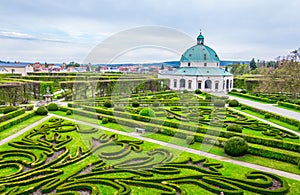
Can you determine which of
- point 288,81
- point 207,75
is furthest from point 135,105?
point 207,75

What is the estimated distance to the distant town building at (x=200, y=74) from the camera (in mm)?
61463

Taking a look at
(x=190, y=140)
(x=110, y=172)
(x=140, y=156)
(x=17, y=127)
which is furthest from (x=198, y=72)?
(x=110, y=172)

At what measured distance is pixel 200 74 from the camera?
202 feet

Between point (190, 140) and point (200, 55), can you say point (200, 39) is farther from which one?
point (190, 140)

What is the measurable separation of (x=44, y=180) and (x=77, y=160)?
2.70m

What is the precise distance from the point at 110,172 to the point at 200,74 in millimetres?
51971

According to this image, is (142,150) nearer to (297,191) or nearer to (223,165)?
(223,165)

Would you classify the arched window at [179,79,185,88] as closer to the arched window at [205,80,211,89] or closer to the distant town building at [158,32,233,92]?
the distant town building at [158,32,233,92]

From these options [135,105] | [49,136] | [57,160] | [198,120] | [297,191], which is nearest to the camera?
[297,191]

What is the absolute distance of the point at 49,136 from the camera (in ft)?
62.6

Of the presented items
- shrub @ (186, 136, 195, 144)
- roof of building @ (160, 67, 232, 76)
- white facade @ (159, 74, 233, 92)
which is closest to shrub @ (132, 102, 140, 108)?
shrub @ (186, 136, 195, 144)

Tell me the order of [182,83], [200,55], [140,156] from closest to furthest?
[140,156]
[182,83]
[200,55]

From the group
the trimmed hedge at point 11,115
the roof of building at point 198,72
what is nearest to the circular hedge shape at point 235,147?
the trimmed hedge at point 11,115

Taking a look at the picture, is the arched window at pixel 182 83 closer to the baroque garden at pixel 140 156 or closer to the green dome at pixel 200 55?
the green dome at pixel 200 55
